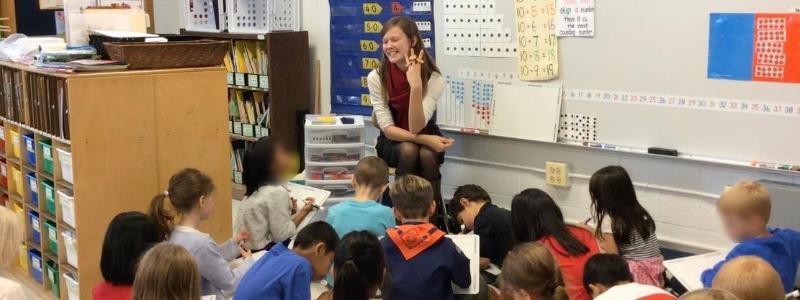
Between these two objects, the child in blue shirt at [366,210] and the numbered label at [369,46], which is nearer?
the child in blue shirt at [366,210]

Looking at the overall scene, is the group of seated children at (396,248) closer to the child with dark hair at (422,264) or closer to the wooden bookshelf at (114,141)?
the child with dark hair at (422,264)

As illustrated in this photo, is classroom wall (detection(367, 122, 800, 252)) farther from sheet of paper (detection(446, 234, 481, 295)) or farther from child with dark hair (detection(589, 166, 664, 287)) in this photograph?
sheet of paper (detection(446, 234, 481, 295))

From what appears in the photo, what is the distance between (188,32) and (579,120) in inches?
134

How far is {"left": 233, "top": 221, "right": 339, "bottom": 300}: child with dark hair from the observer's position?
286cm

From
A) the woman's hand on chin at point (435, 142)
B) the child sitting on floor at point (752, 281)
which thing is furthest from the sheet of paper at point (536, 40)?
the child sitting on floor at point (752, 281)

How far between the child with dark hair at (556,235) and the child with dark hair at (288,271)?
3.04ft

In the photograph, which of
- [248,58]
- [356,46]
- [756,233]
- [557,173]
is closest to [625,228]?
[756,233]

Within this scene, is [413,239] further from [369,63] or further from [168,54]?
[369,63]

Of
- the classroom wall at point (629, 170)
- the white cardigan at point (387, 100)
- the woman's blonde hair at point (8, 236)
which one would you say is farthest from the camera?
the white cardigan at point (387, 100)

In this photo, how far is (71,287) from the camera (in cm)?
423

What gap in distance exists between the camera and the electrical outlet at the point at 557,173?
4820 millimetres

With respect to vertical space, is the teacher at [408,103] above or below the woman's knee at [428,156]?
above

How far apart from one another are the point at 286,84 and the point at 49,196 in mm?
2087

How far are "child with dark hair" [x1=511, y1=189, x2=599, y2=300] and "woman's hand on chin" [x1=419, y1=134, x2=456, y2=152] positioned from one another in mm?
1249
